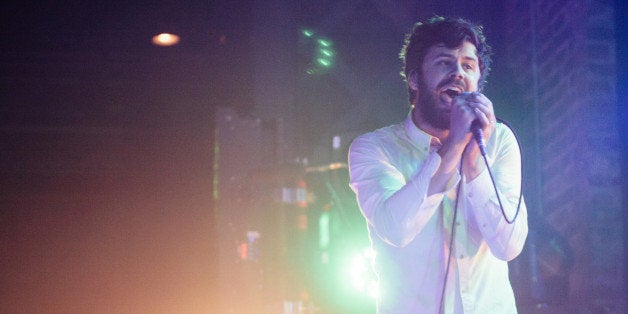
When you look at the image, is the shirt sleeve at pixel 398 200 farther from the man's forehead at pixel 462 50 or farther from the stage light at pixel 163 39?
the stage light at pixel 163 39

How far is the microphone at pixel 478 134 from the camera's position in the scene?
1250 millimetres

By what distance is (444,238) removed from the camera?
4.90 feet

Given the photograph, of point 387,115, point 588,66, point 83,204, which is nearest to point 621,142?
point 588,66

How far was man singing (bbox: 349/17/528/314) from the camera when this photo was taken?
133 centimetres

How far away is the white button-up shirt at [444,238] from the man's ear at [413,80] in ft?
0.85

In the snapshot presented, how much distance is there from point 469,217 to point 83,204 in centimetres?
192

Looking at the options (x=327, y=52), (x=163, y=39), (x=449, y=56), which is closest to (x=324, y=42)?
(x=327, y=52)

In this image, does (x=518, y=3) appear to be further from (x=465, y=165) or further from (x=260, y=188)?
(x=465, y=165)

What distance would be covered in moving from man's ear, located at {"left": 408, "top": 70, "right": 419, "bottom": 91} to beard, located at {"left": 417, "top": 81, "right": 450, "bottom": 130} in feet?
0.13

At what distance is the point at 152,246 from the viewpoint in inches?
106

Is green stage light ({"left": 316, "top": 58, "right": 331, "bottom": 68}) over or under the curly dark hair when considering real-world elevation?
over

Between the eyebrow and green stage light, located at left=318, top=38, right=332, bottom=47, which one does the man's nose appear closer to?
the eyebrow

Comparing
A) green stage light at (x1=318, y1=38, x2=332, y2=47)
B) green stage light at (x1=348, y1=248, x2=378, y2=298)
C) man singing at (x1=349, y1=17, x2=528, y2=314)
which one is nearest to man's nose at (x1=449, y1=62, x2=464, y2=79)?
man singing at (x1=349, y1=17, x2=528, y2=314)

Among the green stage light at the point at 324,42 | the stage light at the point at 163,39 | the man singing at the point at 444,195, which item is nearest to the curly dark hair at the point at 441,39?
the man singing at the point at 444,195
